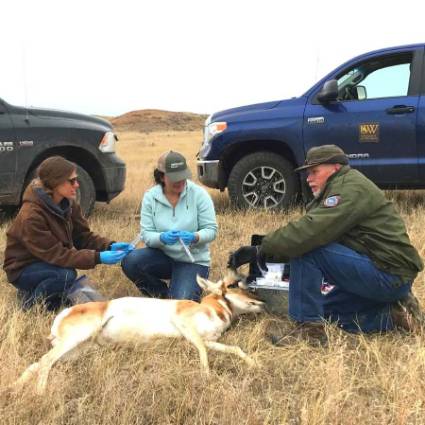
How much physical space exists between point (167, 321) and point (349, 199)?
1.22m

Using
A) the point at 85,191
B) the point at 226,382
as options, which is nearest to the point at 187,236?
the point at 226,382

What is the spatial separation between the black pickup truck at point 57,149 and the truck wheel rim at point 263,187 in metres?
1.52

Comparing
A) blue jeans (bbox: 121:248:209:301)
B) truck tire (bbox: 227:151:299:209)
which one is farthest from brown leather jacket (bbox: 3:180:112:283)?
truck tire (bbox: 227:151:299:209)

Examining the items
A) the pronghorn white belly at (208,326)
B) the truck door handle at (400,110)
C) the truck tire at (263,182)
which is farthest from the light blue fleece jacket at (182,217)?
the truck door handle at (400,110)

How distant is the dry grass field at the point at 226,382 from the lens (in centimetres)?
226

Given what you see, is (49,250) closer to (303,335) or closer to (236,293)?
(236,293)

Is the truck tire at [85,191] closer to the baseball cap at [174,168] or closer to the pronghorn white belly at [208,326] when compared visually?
the baseball cap at [174,168]

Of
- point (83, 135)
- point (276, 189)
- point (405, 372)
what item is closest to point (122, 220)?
point (83, 135)

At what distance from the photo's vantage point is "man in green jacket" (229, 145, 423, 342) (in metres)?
2.90

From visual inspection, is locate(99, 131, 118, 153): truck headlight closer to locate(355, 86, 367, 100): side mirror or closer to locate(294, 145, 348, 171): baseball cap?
locate(355, 86, 367, 100): side mirror

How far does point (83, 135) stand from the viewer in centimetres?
595

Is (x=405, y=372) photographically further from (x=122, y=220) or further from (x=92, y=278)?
(x=122, y=220)

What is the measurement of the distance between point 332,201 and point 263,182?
3324mm

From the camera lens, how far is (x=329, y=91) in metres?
5.63
